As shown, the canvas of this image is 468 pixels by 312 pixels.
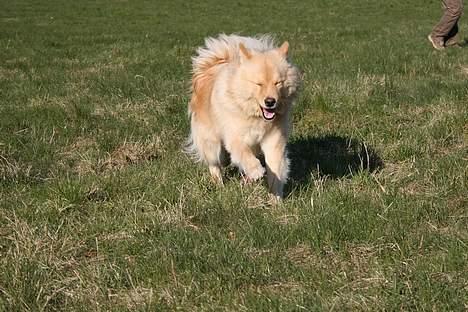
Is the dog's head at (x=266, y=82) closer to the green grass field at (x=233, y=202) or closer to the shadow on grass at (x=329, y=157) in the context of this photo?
the green grass field at (x=233, y=202)

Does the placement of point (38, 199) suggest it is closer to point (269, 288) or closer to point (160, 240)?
point (160, 240)

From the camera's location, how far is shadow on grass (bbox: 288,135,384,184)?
562cm

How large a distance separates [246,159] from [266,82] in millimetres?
634

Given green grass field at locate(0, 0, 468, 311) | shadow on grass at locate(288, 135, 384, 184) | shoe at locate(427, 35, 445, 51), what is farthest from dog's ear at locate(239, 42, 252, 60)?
shoe at locate(427, 35, 445, 51)

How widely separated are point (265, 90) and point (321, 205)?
1043 mm

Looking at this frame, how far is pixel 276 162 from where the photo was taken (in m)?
5.04

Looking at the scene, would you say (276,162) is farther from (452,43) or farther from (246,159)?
(452,43)

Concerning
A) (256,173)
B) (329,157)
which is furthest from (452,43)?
(256,173)

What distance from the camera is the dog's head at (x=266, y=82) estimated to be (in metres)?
4.77

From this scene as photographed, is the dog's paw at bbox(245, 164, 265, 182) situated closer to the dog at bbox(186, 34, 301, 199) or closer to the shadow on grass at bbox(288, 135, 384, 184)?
the dog at bbox(186, 34, 301, 199)

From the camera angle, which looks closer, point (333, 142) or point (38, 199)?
point (38, 199)

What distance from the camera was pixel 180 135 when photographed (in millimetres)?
6879

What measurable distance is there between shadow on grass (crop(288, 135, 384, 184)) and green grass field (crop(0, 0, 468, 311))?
1.0 inches

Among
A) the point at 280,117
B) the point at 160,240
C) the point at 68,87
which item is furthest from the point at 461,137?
the point at 68,87
